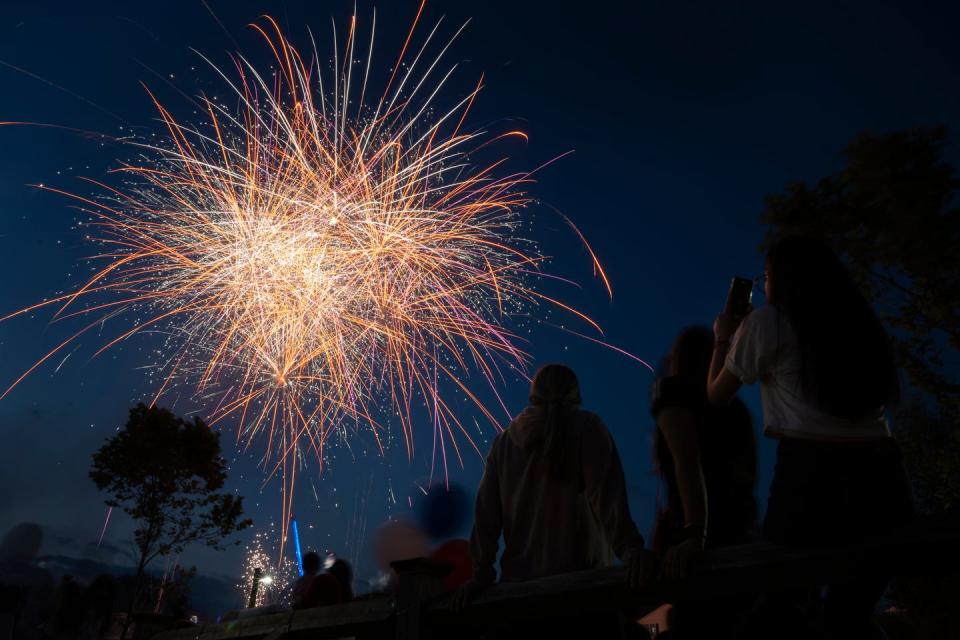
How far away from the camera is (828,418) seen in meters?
2.19

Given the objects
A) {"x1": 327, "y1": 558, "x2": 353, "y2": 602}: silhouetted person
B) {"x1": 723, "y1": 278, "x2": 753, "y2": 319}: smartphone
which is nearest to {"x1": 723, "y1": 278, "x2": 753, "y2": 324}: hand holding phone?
{"x1": 723, "y1": 278, "x2": 753, "y2": 319}: smartphone

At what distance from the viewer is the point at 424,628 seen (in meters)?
3.13

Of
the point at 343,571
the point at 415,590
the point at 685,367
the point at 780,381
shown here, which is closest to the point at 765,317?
the point at 780,381

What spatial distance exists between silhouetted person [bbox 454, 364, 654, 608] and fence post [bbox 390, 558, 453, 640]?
231mm

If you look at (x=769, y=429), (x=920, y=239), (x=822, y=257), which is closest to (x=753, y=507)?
(x=769, y=429)

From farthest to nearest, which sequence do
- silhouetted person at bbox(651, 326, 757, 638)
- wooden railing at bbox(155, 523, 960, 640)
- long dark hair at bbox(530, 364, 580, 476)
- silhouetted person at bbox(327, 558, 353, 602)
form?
silhouetted person at bbox(327, 558, 353, 602) → long dark hair at bbox(530, 364, 580, 476) → silhouetted person at bbox(651, 326, 757, 638) → wooden railing at bbox(155, 523, 960, 640)

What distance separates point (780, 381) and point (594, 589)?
1091 mm

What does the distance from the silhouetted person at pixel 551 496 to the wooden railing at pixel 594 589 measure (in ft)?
0.71

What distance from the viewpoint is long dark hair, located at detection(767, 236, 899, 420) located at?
→ 2.16 m

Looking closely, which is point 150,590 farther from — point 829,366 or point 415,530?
point 829,366

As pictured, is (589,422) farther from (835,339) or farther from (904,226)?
(904,226)

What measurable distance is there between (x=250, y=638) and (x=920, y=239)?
1451 centimetres

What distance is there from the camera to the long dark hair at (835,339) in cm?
216

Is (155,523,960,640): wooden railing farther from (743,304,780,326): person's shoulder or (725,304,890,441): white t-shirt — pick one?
(743,304,780,326): person's shoulder
